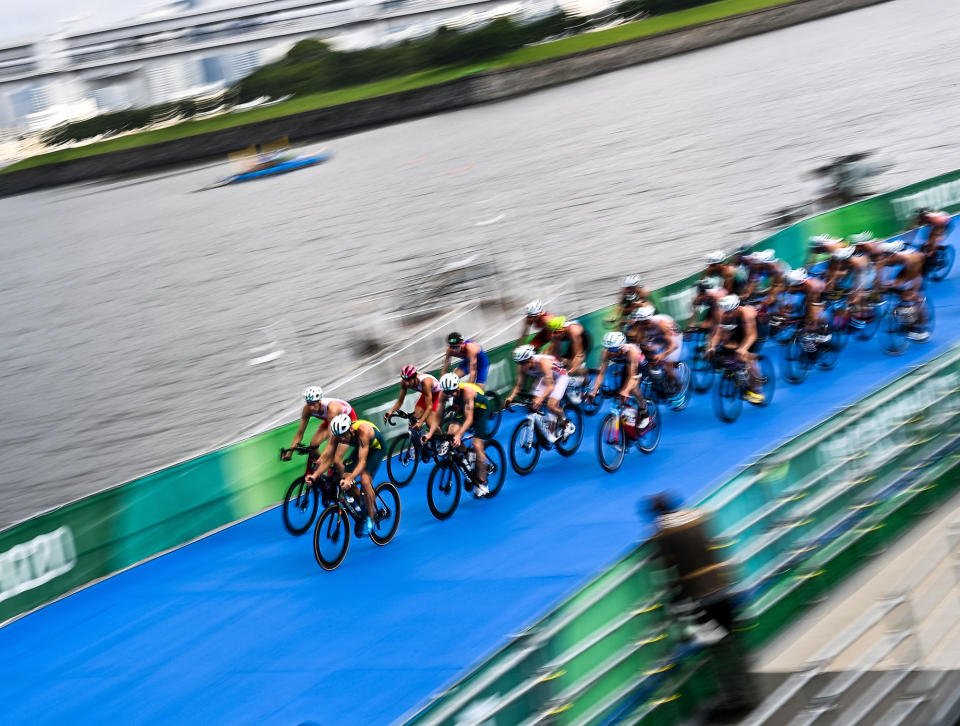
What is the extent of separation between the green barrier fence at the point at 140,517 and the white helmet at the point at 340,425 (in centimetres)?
238

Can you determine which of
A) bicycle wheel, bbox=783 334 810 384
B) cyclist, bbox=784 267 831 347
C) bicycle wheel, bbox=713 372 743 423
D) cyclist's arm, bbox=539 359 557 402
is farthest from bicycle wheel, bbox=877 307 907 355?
cyclist's arm, bbox=539 359 557 402

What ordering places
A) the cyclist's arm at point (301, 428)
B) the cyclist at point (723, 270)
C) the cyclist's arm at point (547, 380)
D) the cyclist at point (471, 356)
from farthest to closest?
the cyclist at point (723, 270) < the cyclist at point (471, 356) < the cyclist's arm at point (547, 380) < the cyclist's arm at point (301, 428)

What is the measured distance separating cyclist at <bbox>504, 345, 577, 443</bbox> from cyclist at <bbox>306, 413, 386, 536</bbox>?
2.45 metres

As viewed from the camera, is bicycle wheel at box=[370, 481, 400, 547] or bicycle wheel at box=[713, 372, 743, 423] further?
bicycle wheel at box=[713, 372, 743, 423]

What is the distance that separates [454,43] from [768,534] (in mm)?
98751

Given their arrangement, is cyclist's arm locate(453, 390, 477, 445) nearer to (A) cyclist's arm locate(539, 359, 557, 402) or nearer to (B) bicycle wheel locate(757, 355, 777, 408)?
(A) cyclist's arm locate(539, 359, 557, 402)

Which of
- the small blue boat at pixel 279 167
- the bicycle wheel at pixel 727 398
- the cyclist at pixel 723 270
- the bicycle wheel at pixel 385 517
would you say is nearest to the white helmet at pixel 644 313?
the bicycle wheel at pixel 727 398

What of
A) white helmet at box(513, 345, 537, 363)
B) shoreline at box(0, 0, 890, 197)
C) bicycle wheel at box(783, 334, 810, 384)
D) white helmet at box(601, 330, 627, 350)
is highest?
shoreline at box(0, 0, 890, 197)

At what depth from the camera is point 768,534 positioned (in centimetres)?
671

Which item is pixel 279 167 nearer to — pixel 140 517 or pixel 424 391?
pixel 424 391

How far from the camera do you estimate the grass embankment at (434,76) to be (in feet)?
314

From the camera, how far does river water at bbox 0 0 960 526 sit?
3278cm

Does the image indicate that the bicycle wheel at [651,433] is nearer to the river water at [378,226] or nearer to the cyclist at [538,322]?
the cyclist at [538,322]

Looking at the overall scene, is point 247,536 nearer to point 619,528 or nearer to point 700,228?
point 619,528
